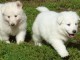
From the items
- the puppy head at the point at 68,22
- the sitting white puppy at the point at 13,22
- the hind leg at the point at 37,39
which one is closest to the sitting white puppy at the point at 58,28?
the puppy head at the point at 68,22

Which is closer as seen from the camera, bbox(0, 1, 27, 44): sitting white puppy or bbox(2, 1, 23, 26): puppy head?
bbox(2, 1, 23, 26): puppy head

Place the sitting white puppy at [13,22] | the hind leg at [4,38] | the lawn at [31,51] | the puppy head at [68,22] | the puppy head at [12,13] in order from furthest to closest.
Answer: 1. the hind leg at [4,38]
2. the sitting white puppy at [13,22]
3. the puppy head at [12,13]
4. the lawn at [31,51]
5. the puppy head at [68,22]

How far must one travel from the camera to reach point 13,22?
8516 mm

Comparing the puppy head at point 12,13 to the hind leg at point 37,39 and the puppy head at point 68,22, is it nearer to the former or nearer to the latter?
the hind leg at point 37,39

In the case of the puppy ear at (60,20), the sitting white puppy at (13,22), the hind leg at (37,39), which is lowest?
the hind leg at (37,39)

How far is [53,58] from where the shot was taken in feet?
26.7

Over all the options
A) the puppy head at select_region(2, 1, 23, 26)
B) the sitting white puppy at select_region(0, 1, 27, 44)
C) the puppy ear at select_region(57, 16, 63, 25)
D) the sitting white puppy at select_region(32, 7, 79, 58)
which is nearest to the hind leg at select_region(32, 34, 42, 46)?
the sitting white puppy at select_region(32, 7, 79, 58)

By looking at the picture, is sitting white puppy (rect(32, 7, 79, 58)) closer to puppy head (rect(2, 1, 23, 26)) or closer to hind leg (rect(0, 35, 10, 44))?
puppy head (rect(2, 1, 23, 26))

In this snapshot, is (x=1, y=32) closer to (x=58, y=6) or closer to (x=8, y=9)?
(x=8, y=9)

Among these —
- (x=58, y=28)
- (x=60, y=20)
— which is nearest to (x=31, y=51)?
(x=58, y=28)

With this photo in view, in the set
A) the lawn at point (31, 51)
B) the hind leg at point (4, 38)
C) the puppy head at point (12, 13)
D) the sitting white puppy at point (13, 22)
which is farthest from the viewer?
the hind leg at point (4, 38)

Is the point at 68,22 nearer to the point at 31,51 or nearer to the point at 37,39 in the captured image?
the point at 31,51

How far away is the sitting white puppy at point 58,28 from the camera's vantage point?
26.2 ft

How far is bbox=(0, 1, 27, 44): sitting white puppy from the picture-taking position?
868 cm
